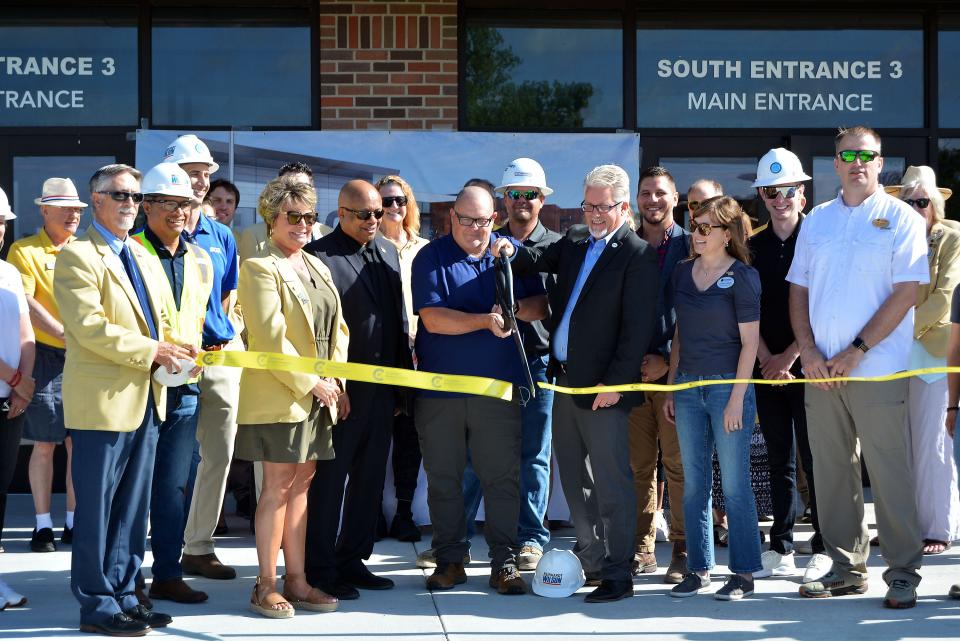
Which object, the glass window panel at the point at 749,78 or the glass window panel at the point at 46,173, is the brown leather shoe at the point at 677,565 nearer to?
the glass window panel at the point at 749,78

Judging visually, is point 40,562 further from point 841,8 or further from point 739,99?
point 841,8

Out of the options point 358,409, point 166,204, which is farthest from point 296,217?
point 358,409

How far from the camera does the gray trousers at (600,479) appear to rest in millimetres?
6133

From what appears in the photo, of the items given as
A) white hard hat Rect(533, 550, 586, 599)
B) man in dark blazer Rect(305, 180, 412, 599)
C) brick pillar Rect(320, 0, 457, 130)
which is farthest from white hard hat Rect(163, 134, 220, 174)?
white hard hat Rect(533, 550, 586, 599)

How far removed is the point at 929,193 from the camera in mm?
7191

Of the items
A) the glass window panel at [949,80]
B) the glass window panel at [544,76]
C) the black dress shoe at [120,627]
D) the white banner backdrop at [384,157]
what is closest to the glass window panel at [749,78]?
the glass window panel at [544,76]

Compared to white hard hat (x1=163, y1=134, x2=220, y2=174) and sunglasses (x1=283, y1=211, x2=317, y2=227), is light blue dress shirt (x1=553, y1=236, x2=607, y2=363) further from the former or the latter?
white hard hat (x1=163, y1=134, x2=220, y2=174)

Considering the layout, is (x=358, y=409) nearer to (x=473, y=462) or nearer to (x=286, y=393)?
(x=286, y=393)

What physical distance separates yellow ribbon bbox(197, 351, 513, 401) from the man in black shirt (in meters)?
1.66

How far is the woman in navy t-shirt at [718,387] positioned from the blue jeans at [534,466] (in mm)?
903

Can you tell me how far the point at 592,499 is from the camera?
639 cm

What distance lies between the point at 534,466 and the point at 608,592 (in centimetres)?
102

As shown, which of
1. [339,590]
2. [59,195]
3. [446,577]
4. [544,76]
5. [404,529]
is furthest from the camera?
[544,76]

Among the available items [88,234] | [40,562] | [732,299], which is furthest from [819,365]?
[40,562]
